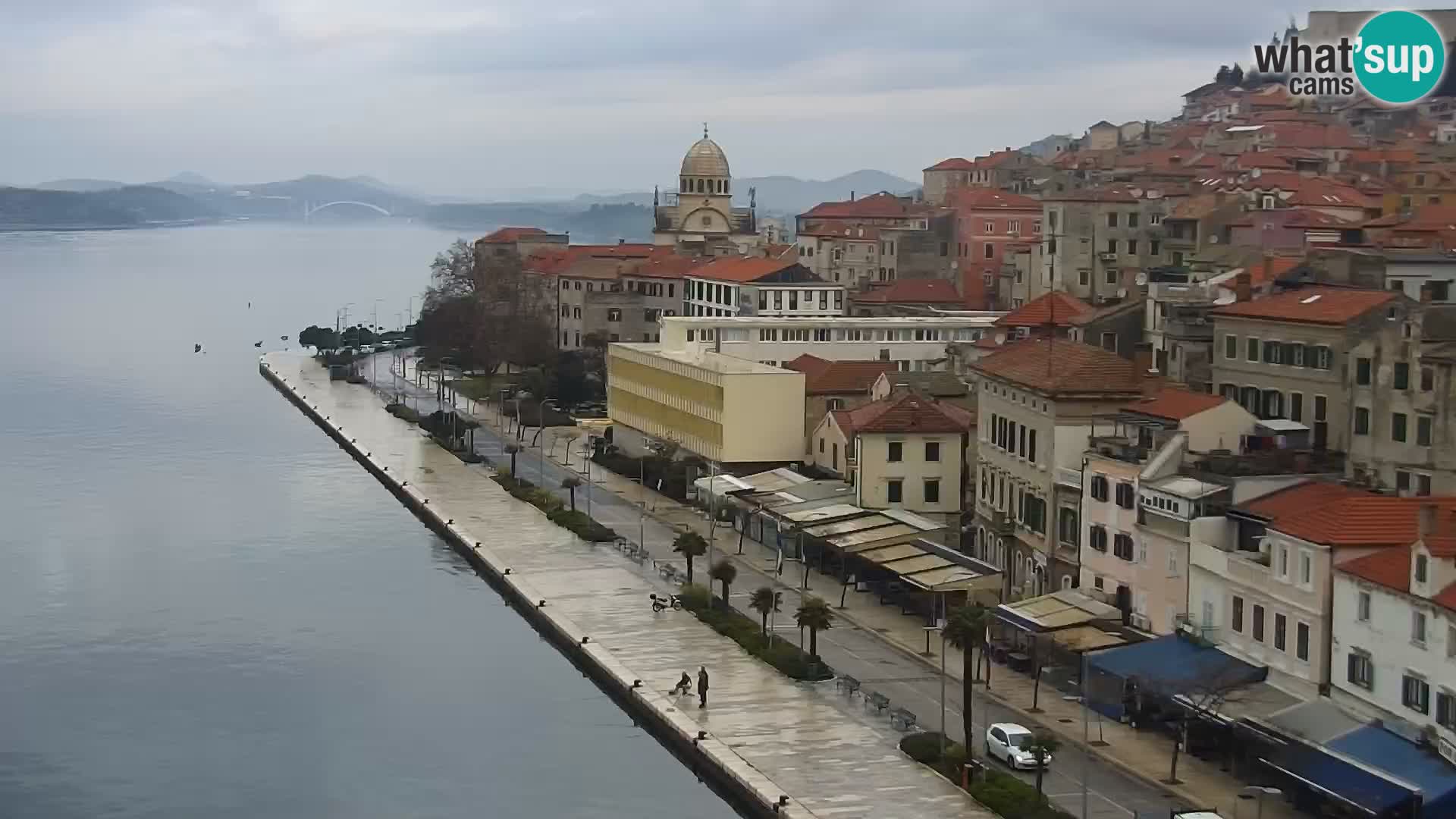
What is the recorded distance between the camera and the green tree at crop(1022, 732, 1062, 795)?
22.3 meters

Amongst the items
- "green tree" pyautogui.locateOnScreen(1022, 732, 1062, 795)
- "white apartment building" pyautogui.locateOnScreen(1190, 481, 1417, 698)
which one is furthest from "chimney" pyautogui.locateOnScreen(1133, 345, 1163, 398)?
"green tree" pyautogui.locateOnScreen(1022, 732, 1062, 795)

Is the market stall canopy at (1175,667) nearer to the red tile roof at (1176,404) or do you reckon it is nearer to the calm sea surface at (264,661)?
the red tile roof at (1176,404)

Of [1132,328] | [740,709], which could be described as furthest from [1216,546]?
[1132,328]

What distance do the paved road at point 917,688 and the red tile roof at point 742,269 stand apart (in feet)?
68.6

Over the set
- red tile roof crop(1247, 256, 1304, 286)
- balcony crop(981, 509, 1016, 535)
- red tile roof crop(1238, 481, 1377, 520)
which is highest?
red tile roof crop(1247, 256, 1304, 286)

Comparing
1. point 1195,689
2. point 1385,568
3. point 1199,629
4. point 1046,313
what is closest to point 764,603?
point 1199,629

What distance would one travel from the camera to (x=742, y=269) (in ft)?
223

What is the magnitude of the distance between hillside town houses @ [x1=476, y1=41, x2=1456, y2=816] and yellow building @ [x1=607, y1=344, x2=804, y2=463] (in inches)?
2.9

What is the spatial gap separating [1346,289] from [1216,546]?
7.13m

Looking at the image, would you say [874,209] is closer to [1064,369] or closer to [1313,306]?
[1064,369]

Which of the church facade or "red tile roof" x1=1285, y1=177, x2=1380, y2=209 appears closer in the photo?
"red tile roof" x1=1285, y1=177, x2=1380, y2=209

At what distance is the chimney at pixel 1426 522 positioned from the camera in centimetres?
2241

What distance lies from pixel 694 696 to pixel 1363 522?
351 inches

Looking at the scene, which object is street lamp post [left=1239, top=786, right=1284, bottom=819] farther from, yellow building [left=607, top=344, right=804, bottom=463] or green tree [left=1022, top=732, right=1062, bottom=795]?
yellow building [left=607, top=344, right=804, bottom=463]
